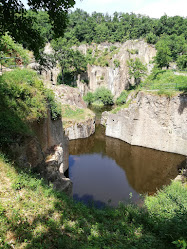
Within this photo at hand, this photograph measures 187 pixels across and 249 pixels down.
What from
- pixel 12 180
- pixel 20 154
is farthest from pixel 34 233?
pixel 20 154

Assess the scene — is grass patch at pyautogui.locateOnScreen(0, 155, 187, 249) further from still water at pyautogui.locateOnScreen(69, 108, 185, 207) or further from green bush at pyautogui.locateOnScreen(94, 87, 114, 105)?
green bush at pyautogui.locateOnScreen(94, 87, 114, 105)

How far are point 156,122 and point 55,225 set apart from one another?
16.2m

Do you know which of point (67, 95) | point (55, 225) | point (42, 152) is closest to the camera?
point (55, 225)

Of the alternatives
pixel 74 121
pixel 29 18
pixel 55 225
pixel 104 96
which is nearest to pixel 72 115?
pixel 74 121

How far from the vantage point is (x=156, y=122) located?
60.4ft

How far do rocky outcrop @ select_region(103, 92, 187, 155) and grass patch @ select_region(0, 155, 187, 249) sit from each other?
13.5 metres

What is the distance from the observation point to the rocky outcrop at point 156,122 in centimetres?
1717

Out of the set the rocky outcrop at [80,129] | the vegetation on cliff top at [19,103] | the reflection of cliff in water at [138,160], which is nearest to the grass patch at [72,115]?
the rocky outcrop at [80,129]

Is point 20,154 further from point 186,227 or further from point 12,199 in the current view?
point 186,227

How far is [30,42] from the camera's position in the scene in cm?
513

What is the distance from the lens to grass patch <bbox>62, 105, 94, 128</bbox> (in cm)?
2068

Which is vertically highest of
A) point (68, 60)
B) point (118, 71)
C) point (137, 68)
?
point (68, 60)

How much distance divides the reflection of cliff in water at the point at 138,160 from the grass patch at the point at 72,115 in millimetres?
2308

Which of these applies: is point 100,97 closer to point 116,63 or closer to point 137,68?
point 116,63
